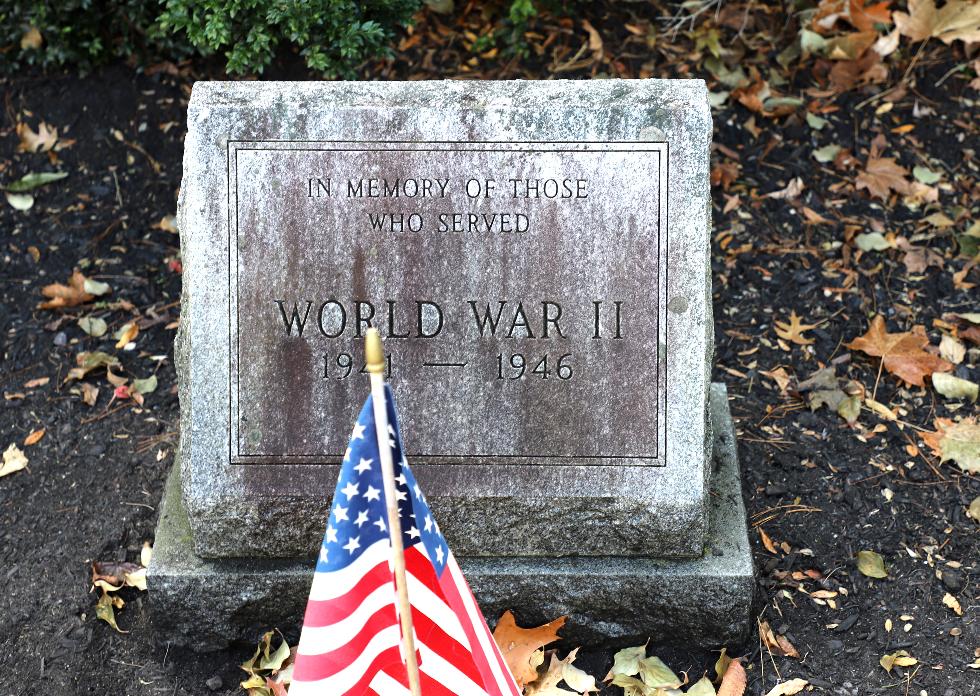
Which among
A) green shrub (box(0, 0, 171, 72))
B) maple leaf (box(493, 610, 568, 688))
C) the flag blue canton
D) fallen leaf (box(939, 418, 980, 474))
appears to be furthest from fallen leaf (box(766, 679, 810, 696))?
green shrub (box(0, 0, 171, 72))

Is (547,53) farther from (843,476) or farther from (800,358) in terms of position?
(843,476)

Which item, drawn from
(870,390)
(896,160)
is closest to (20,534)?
(870,390)

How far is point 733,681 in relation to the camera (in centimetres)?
338

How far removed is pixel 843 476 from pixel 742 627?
2.95ft

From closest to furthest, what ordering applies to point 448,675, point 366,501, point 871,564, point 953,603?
point 366,501 < point 448,675 < point 953,603 < point 871,564

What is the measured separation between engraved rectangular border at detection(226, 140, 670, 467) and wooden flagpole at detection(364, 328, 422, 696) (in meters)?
1.03

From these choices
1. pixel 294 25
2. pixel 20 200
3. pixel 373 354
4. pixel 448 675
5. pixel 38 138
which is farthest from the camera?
pixel 38 138

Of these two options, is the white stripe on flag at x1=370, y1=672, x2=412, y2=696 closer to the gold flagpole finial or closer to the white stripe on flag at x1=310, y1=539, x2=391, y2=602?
the white stripe on flag at x1=310, y1=539, x2=391, y2=602

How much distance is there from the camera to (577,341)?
3.31 meters

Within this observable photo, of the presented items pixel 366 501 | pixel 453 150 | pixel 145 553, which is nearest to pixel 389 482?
pixel 366 501

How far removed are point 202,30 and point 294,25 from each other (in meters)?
0.35

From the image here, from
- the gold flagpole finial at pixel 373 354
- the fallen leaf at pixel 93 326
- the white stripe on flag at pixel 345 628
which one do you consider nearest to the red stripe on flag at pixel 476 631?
the white stripe on flag at pixel 345 628

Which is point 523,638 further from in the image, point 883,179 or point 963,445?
point 883,179

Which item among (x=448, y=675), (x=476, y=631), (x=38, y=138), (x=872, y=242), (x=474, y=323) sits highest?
(x=38, y=138)
